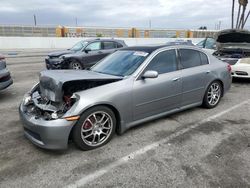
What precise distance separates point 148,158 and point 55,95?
5.34ft

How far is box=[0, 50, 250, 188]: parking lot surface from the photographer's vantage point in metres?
2.82

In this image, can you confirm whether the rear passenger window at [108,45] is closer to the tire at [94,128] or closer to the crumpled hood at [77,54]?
the crumpled hood at [77,54]

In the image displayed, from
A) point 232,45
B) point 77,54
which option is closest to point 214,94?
point 232,45

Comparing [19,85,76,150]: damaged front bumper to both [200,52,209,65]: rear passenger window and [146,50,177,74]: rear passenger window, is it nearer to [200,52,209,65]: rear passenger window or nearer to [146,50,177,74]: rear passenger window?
[146,50,177,74]: rear passenger window

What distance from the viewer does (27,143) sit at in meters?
3.77

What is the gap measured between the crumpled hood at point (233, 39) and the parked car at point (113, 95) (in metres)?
5.45

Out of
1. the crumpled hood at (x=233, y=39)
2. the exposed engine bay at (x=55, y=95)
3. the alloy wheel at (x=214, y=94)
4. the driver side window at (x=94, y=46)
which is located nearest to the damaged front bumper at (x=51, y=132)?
the exposed engine bay at (x=55, y=95)

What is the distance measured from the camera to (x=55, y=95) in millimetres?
3490

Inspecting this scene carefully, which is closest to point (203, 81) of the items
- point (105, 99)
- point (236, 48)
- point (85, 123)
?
point (105, 99)

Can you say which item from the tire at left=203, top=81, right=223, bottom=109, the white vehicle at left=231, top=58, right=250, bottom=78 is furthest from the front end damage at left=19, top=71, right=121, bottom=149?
the white vehicle at left=231, top=58, right=250, bottom=78

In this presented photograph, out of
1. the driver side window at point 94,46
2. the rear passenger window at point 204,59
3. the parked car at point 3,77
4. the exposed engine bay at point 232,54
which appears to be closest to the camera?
the rear passenger window at point 204,59

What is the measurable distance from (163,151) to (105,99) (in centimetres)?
115

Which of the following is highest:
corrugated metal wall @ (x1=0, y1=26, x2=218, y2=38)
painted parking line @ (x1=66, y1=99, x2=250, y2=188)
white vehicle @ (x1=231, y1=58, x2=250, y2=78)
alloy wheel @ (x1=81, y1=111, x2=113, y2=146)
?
corrugated metal wall @ (x1=0, y1=26, x2=218, y2=38)

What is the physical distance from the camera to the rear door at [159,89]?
156 inches
